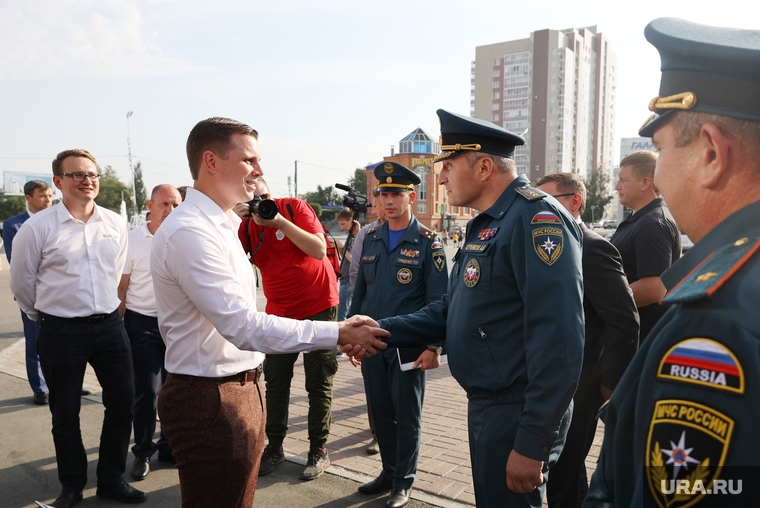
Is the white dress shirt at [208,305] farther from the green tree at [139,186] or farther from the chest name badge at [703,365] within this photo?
the green tree at [139,186]

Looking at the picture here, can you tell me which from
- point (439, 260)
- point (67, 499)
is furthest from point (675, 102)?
point (67, 499)

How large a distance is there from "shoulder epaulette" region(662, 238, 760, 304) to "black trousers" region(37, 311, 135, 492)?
160 inches

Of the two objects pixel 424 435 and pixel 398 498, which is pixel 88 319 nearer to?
pixel 398 498

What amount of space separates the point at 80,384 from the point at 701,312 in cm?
420

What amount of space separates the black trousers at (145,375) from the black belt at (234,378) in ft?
7.88

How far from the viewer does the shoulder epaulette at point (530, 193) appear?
2.47 metres

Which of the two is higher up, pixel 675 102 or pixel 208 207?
pixel 675 102

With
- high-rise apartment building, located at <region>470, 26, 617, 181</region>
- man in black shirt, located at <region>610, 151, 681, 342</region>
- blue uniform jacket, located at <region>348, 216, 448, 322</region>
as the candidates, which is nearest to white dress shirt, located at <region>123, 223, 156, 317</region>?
blue uniform jacket, located at <region>348, 216, 448, 322</region>

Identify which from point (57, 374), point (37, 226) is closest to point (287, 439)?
point (57, 374)

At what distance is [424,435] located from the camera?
5133mm

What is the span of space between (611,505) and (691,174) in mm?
727

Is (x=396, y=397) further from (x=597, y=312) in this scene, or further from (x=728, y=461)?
(x=728, y=461)

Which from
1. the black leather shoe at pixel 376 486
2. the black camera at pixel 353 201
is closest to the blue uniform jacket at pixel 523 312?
the black leather shoe at pixel 376 486

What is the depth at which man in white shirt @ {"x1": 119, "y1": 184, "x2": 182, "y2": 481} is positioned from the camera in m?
4.60
